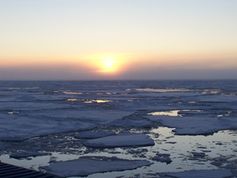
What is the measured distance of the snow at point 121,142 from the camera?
1186 cm

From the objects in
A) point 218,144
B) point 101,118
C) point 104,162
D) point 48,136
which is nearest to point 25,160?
point 104,162

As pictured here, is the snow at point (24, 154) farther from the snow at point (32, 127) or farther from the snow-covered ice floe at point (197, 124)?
the snow-covered ice floe at point (197, 124)

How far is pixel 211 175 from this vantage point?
8188 millimetres

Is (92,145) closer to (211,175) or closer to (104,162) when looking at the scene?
(104,162)

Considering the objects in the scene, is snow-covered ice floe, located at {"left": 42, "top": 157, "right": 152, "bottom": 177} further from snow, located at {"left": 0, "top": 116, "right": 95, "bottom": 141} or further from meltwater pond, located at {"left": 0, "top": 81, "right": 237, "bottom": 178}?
snow, located at {"left": 0, "top": 116, "right": 95, "bottom": 141}

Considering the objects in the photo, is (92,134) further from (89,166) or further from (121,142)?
(89,166)

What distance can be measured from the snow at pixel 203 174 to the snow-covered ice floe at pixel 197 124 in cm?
569

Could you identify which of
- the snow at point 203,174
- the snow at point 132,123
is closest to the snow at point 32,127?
the snow at point 132,123

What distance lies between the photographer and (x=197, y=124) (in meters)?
16.3

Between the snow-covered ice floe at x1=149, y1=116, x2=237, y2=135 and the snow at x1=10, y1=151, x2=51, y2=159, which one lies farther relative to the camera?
the snow-covered ice floe at x1=149, y1=116, x2=237, y2=135

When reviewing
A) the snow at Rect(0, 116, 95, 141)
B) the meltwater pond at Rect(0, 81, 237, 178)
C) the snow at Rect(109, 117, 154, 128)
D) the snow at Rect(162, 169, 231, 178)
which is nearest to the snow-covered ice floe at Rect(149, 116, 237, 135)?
the meltwater pond at Rect(0, 81, 237, 178)

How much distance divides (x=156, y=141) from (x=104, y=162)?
10.8ft

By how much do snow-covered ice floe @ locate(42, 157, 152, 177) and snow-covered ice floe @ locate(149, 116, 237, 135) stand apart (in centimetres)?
508

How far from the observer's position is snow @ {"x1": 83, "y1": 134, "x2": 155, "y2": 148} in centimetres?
1186
